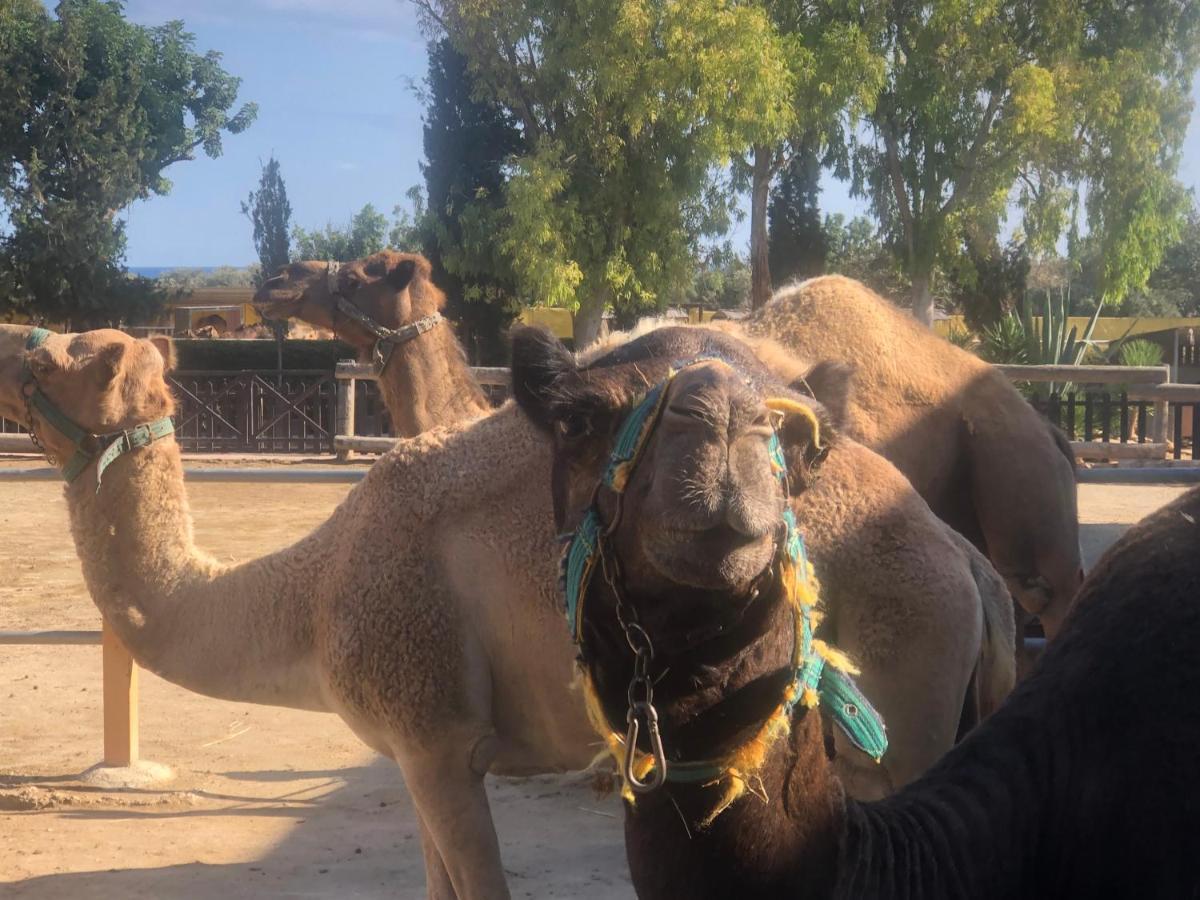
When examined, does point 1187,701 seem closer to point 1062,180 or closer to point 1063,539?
point 1063,539

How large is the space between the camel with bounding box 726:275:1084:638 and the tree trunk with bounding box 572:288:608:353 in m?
22.8

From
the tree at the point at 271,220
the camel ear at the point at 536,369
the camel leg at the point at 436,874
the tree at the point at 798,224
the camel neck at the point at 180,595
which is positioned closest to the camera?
the camel ear at the point at 536,369

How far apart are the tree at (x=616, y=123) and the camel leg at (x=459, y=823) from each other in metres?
22.6

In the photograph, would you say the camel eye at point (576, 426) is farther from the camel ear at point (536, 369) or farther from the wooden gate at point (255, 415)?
the wooden gate at point (255, 415)

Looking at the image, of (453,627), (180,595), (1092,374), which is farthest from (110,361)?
(1092,374)

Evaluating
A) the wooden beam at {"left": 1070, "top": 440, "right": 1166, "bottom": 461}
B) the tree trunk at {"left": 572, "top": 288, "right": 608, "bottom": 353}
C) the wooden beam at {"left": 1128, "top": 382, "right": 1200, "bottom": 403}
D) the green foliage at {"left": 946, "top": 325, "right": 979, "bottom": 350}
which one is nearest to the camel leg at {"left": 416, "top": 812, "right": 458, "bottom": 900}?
the wooden beam at {"left": 1128, "top": 382, "right": 1200, "bottom": 403}

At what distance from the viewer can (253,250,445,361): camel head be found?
780cm

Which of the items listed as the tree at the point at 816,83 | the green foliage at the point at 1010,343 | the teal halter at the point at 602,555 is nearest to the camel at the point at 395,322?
the teal halter at the point at 602,555

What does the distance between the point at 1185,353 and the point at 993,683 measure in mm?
36628

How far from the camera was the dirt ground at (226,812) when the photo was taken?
5.07 m

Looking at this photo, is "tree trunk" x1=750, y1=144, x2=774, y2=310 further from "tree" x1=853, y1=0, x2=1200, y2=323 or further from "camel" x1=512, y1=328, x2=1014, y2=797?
"camel" x1=512, y1=328, x2=1014, y2=797

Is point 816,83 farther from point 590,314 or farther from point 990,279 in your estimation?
point 990,279

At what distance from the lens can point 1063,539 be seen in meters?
4.71

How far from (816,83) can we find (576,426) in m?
26.3
